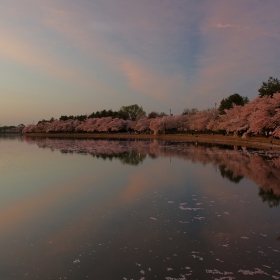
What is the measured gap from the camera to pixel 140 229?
798 cm

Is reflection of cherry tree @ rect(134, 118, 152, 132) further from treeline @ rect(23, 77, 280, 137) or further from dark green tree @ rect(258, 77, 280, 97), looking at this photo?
dark green tree @ rect(258, 77, 280, 97)

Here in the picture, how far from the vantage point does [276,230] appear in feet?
25.9

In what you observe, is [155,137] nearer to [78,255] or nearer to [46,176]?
[46,176]

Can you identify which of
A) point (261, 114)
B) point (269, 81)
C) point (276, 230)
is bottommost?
point (276, 230)

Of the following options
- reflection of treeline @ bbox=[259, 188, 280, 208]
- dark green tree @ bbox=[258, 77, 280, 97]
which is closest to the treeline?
dark green tree @ bbox=[258, 77, 280, 97]

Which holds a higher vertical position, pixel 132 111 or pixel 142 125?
pixel 132 111

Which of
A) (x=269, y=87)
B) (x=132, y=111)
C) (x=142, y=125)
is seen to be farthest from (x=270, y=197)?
(x=132, y=111)

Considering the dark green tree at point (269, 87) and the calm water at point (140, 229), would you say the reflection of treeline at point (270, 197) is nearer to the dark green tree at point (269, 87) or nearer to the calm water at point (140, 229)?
the calm water at point (140, 229)

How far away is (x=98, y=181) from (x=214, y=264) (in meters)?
10.1

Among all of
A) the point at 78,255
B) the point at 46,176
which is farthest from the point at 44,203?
the point at 46,176

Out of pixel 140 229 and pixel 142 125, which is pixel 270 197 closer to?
pixel 140 229

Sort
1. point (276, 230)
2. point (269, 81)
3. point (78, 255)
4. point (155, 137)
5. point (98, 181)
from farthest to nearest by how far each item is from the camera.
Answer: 1. point (155, 137)
2. point (269, 81)
3. point (98, 181)
4. point (276, 230)
5. point (78, 255)

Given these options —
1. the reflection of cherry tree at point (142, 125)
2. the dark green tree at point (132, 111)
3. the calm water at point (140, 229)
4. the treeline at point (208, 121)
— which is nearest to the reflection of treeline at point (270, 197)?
the calm water at point (140, 229)

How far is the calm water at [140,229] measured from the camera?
19.0ft
